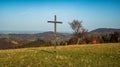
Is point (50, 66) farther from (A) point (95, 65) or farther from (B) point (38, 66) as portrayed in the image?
(A) point (95, 65)

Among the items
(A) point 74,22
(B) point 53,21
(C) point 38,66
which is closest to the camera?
(C) point 38,66

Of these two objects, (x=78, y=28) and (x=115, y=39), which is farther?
(x=78, y=28)

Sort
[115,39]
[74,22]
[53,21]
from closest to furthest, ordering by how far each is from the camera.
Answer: [53,21]
[115,39]
[74,22]

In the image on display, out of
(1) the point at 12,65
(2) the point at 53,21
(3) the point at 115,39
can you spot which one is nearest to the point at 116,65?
(1) the point at 12,65

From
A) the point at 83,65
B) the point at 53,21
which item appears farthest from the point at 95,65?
the point at 53,21

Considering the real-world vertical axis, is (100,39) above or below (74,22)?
below

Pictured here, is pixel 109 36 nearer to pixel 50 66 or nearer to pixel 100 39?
pixel 100 39

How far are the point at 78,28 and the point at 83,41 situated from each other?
7.39m

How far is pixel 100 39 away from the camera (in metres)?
84.6

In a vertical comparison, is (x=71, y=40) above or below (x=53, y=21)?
below

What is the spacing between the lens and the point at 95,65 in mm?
15422

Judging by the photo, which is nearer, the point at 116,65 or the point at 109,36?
the point at 116,65

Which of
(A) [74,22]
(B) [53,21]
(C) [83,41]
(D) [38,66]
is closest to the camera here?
(D) [38,66]

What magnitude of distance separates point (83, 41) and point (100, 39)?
7.22 meters
